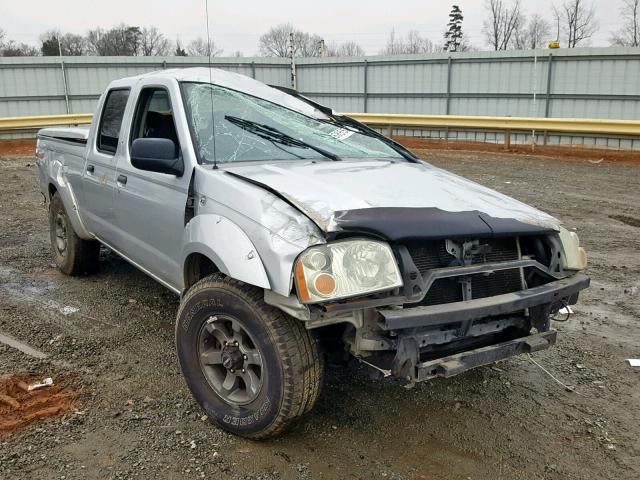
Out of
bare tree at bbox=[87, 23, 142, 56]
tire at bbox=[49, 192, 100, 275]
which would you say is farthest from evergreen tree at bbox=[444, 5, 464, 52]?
tire at bbox=[49, 192, 100, 275]

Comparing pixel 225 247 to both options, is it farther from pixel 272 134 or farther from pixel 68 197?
pixel 68 197

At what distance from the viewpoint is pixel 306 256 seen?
2553 mm

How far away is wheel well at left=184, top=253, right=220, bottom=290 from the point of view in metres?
3.35

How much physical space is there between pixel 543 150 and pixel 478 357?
1441 centimetres

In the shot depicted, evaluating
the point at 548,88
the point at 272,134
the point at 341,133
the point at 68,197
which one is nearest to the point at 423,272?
the point at 272,134

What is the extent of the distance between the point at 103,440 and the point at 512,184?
9.34 m

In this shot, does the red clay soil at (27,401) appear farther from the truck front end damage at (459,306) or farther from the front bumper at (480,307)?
the front bumper at (480,307)

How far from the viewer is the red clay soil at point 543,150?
47.2 feet

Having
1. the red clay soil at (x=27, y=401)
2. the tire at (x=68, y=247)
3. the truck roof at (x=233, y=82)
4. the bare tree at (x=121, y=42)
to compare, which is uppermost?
the bare tree at (x=121, y=42)

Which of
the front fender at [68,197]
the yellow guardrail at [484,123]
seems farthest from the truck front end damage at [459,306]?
the yellow guardrail at [484,123]

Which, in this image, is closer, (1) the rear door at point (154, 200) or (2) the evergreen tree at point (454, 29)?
(1) the rear door at point (154, 200)

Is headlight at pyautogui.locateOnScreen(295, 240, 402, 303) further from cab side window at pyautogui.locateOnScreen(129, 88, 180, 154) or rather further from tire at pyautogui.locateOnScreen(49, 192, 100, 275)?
tire at pyautogui.locateOnScreen(49, 192, 100, 275)

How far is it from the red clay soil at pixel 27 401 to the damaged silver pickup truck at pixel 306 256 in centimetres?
84

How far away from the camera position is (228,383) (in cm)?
307
